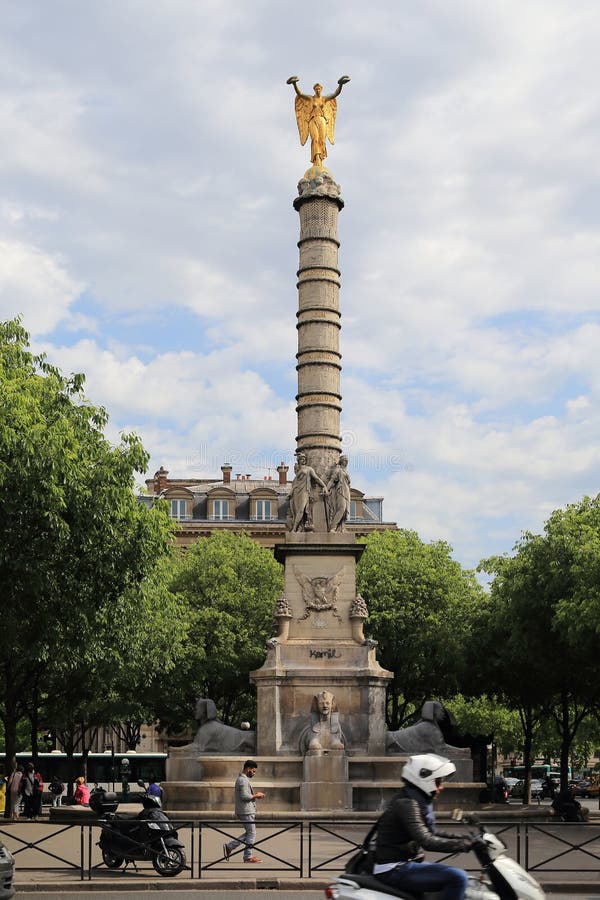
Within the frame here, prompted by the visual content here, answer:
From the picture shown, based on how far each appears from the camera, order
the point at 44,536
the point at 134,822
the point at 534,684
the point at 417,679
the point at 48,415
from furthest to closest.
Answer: the point at 417,679
the point at 534,684
the point at 48,415
the point at 44,536
the point at 134,822

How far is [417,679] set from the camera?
167ft

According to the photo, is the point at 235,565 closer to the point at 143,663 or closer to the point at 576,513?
the point at 143,663

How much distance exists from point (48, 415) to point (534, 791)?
57261 millimetres

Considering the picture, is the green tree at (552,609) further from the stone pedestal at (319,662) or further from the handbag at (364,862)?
the handbag at (364,862)

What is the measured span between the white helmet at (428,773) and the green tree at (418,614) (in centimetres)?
3885

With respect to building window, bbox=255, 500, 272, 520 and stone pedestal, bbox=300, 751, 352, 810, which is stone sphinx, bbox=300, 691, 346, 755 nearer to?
stone pedestal, bbox=300, 751, 352, 810

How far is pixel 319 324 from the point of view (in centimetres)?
3566

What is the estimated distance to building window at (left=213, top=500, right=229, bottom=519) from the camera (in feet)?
275

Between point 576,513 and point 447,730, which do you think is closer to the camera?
point 447,730

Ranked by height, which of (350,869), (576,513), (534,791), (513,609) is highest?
(576,513)

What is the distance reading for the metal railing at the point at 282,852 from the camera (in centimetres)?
1706

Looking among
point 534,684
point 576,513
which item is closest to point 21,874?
point 576,513

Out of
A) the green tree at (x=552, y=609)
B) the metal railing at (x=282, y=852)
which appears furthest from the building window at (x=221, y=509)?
the metal railing at (x=282, y=852)

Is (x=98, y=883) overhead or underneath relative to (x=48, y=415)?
underneath
